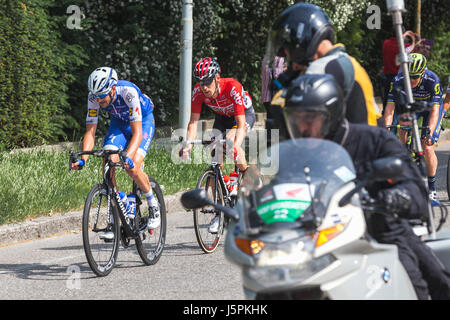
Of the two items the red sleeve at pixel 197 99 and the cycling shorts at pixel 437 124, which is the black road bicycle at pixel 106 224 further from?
the cycling shorts at pixel 437 124

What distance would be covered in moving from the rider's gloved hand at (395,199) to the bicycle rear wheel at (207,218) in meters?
4.30

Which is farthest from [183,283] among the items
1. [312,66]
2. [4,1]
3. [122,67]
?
[122,67]

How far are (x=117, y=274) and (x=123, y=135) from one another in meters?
1.31

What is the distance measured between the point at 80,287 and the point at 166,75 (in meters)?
9.84

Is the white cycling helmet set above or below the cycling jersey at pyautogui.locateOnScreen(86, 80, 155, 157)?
above

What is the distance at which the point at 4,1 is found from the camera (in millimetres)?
11305

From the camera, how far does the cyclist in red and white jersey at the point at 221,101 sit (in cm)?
757

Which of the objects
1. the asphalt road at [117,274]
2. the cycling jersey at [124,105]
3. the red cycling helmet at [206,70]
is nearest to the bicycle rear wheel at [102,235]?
the asphalt road at [117,274]

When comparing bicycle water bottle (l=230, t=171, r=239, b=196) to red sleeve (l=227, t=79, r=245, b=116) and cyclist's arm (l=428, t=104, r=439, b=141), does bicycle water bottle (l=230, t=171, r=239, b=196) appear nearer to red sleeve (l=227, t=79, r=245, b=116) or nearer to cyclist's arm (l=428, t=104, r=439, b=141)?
red sleeve (l=227, t=79, r=245, b=116)

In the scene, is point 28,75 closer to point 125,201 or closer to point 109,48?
point 109,48

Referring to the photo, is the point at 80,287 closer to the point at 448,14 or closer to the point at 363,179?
the point at 363,179

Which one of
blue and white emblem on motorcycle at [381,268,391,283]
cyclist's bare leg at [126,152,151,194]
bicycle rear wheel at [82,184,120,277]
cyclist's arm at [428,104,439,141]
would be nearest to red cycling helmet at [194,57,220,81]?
cyclist's bare leg at [126,152,151,194]

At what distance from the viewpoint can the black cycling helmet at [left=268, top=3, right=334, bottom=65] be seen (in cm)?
413

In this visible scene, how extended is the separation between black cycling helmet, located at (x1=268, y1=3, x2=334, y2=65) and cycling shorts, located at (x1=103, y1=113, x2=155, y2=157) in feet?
9.84
